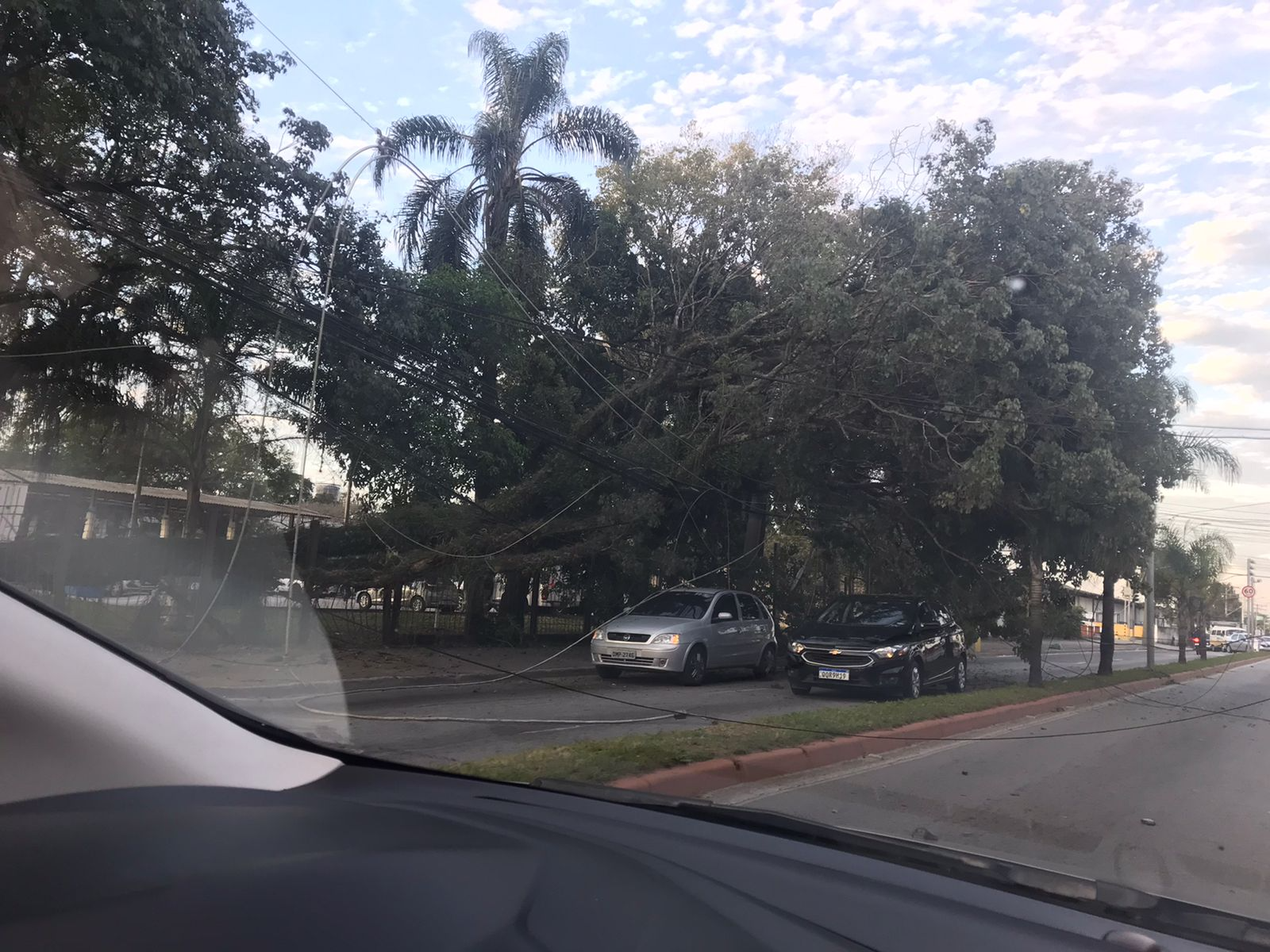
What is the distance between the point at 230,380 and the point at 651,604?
8.02 meters

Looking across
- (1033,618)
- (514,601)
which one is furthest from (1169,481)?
(514,601)

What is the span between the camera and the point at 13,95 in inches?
452

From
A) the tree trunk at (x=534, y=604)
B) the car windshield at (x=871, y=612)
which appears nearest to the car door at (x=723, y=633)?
the car windshield at (x=871, y=612)

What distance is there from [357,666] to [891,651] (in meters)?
7.90

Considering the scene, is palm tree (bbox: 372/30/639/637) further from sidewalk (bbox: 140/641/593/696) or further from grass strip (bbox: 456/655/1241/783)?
grass strip (bbox: 456/655/1241/783)

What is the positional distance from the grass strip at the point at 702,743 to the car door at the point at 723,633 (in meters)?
2.67

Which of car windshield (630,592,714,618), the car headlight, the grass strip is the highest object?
car windshield (630,592,714,618)

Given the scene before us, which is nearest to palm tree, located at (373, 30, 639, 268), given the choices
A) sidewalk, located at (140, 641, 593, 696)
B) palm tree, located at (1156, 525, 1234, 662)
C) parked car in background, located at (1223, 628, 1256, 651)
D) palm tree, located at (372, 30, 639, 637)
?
palm tree, located at (372, 30, 639, 637)

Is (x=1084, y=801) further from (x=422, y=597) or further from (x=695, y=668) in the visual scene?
(x=422, y=597)

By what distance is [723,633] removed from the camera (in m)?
16.7

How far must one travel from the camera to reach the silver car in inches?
610

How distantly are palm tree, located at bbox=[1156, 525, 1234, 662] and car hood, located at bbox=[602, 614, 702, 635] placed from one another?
17.1 m

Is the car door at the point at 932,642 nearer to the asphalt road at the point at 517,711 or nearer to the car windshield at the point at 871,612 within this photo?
the car windshield at the point at 871,612

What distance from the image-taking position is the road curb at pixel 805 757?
6.57 meters
